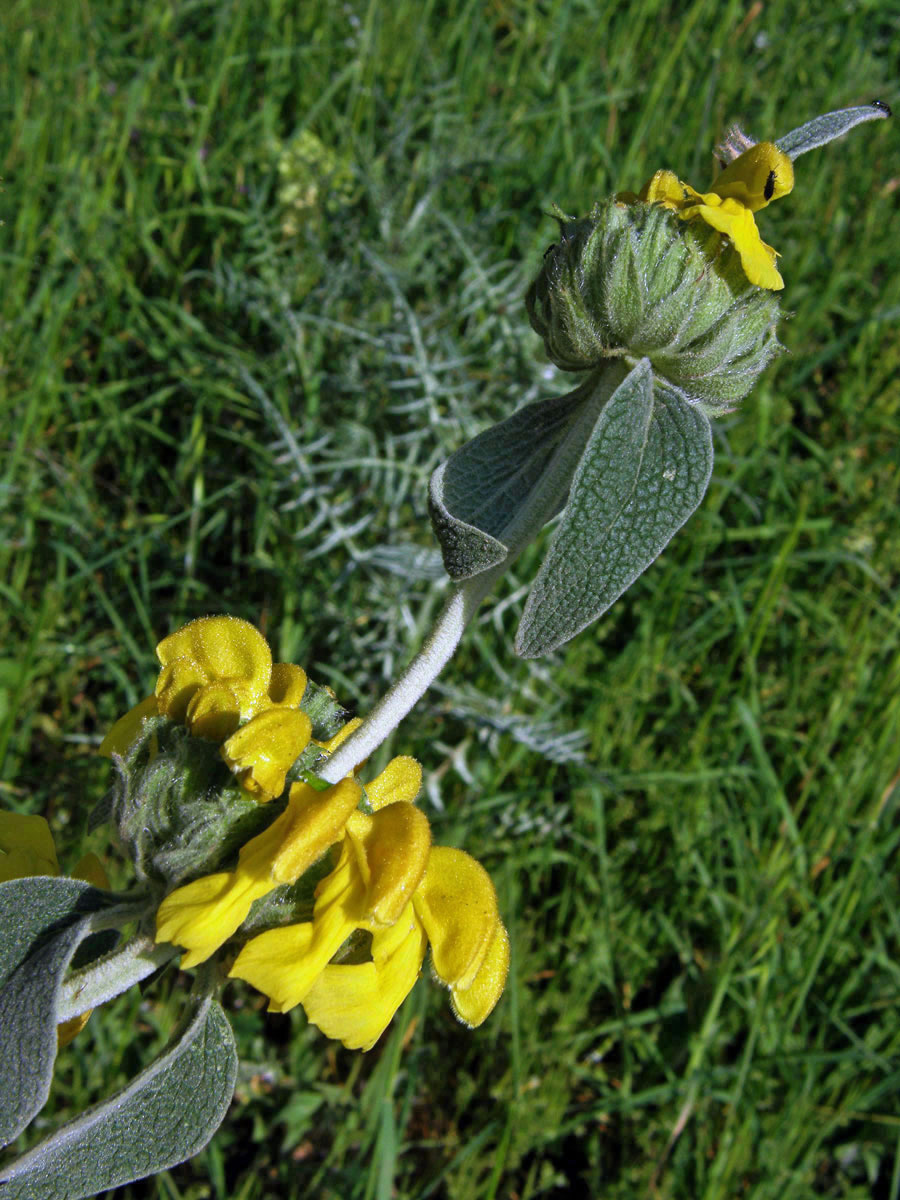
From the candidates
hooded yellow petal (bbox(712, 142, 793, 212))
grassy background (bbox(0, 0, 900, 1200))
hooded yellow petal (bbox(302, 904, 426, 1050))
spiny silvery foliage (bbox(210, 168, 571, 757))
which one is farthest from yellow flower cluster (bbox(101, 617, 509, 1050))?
spiny silvery foliage (bbox(210, 168, 571, 757))

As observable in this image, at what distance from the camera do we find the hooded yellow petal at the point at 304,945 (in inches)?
20.8

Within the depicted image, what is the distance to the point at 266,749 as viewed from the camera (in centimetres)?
56

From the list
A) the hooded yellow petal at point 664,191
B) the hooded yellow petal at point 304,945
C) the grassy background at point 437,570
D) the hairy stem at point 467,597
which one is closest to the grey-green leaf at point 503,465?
the hairy stem at point 467,597

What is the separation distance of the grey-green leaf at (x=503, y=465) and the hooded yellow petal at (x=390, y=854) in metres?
0.18

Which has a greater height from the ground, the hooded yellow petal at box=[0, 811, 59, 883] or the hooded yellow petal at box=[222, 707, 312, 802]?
the hooded yellow petal at box=[222, 707, 312, 802]

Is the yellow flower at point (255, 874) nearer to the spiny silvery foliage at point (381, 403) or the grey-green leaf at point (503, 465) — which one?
the grey-green leaf at point (503, 465)

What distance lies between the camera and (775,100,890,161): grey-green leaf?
580mm

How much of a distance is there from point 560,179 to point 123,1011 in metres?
1.53

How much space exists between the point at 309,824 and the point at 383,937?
85mm

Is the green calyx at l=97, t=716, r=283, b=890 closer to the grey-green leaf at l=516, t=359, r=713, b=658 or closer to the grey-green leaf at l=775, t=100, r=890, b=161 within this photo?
the grey-green leaf at l=516, t=359, r=713, b=658

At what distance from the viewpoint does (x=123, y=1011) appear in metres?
1.35

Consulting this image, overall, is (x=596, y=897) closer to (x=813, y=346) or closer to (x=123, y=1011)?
(x=123, y=1011)

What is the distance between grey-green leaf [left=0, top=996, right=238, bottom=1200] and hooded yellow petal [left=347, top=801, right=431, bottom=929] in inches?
5.1

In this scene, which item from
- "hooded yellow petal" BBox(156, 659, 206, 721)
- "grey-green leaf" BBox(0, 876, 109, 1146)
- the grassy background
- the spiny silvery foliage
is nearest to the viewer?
"grey-green leaf" BBox(0, 876, 109, 1146)
